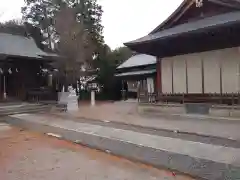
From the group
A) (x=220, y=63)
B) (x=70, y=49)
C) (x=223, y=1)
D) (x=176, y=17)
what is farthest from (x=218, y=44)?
(x=70, y=49)

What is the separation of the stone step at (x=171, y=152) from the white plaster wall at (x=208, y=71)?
5616 millimetres

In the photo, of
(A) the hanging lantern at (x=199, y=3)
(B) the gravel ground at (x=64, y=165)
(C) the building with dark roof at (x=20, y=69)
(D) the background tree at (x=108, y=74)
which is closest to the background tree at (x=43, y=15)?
(D) the background tree at (x=108, y=74)

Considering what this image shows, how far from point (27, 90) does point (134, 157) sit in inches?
552

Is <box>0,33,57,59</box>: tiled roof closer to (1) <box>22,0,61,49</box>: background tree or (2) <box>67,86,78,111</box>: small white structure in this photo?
(2) <box>67,86,78,111</box>: small white structure

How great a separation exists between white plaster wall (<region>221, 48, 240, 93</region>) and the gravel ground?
721 cm

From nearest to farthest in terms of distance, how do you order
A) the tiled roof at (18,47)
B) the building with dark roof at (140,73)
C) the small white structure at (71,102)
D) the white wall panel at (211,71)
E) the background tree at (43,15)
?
the white wall panel at (211,71) → the small white structure at (71,102) → the tiled roof at (18,47) → the building with dark roof at (140,73) → the background tree at (43,15)

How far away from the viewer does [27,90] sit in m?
18.6

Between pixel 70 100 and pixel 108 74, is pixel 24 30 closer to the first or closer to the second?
pixel 108 74

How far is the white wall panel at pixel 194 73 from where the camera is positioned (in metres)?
12.8

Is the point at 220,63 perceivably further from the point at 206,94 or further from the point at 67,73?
the point at 67,73

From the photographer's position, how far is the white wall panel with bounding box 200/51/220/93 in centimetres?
1223

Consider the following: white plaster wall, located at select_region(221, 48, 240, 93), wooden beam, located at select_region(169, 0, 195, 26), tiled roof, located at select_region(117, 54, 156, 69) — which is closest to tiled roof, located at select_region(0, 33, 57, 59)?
tiled roof, located at select_region(117, 54, 156, 69)

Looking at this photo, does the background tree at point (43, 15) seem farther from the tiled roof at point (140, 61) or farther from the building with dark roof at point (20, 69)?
the building with dark roof at point (20, 69)

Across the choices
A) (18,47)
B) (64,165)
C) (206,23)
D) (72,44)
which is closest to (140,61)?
(72,44)
